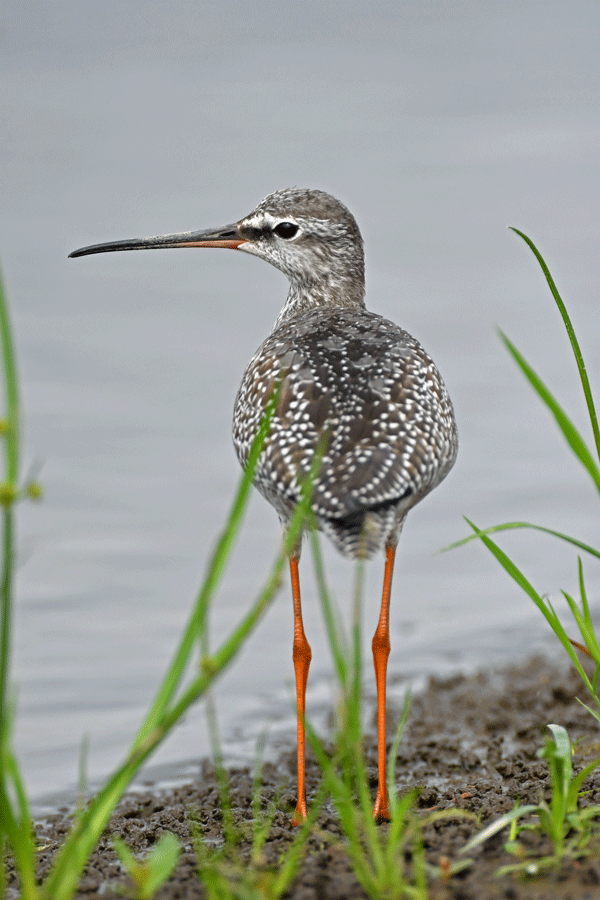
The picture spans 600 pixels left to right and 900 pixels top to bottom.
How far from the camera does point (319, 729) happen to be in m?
8.11

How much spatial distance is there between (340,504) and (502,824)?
56.2 inches

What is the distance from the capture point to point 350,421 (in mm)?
4844

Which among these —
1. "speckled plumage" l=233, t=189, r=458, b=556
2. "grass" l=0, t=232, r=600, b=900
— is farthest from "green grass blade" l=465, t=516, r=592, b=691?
"grass" l=0, t=232, r=600, b=900

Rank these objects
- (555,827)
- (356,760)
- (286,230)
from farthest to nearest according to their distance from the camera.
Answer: (286,230)
(555,827)
(356,760)

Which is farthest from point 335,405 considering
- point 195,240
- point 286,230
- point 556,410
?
point 195,240

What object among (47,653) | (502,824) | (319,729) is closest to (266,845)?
(502,824)

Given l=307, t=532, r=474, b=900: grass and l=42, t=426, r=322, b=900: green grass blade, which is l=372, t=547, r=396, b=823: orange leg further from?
l=42, t=426, r=322, b=900: green grass blade

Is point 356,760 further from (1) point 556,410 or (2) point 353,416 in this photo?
(2) point 353,416

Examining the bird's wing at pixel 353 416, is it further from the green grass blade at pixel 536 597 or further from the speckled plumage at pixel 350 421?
the green grass blade at pixel 536 597

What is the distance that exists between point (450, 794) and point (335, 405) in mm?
1813

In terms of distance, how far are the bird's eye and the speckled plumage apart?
603 mm

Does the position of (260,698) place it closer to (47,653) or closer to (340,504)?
(47,653)

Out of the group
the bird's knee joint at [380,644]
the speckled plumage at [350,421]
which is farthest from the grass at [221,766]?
the bird's knee joint at [380,644]

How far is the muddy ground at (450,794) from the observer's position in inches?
125
